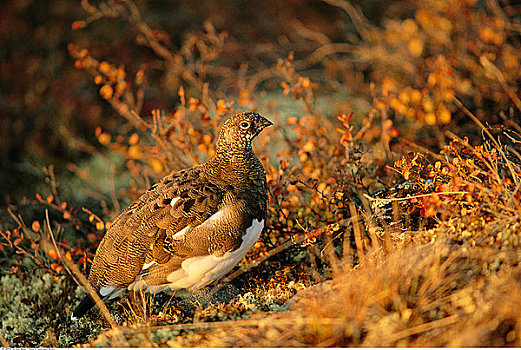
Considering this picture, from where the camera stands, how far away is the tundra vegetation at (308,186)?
2578 millimetres

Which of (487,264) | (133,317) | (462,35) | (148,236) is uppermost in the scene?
(462,35)

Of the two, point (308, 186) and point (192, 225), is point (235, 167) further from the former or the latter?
point (308, 186)

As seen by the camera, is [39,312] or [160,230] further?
[39,312]

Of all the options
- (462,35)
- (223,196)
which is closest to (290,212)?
(223,196)

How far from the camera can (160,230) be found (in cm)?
330

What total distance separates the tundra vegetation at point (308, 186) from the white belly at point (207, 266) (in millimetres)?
193

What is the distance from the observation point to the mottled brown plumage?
3228mm

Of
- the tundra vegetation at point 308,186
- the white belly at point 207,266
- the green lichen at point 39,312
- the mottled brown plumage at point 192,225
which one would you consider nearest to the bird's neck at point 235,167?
the mottled brown plumage at point 192,225

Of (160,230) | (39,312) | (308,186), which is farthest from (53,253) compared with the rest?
(308,186)

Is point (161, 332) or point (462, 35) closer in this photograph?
point (161, 332)

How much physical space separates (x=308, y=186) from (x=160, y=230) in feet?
3.52

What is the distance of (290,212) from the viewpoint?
157 inches

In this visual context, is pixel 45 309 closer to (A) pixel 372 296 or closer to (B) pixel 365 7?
(A) pixel 372 296

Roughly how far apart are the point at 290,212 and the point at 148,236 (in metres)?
1.16
